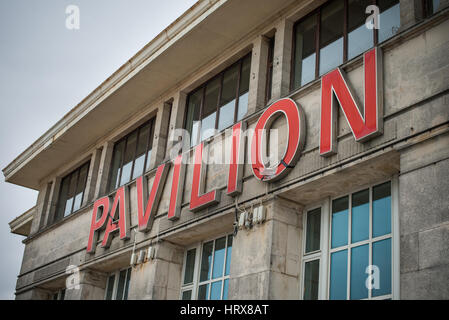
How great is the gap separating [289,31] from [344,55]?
227cm

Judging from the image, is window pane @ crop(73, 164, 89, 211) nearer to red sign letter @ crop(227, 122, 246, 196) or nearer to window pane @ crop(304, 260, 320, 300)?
red sign letter @ crop(227, 122, 246, 196)

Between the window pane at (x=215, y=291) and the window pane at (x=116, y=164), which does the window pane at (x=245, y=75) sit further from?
the window pane at (x=116, y=164)

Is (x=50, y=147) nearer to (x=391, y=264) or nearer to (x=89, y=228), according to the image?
(x=89, y=228)

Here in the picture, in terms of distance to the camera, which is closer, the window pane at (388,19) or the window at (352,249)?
the window at (352,249)

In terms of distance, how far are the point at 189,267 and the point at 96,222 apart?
14.8ft

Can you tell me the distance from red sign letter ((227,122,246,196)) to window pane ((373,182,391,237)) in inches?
134

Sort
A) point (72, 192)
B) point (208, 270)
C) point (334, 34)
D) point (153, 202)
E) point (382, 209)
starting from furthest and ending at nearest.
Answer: point (72, 192), point (153, 202), point (208, 270), point (334, 34), point (382, 209)

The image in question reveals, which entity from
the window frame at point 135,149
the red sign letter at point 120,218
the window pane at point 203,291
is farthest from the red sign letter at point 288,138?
the window frame at point 135,149

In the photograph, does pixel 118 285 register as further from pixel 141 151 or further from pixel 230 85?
pixel 230 85

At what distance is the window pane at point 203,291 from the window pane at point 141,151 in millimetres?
5106

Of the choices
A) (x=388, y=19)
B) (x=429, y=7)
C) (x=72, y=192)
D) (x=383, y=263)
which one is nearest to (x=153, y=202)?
(x=383, y=263)

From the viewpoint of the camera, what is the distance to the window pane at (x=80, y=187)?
22.8 metres

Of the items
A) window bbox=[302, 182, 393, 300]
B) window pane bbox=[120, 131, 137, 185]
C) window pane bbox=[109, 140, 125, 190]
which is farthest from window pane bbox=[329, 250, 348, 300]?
window pane bbox=[109, 140, 125, 190]

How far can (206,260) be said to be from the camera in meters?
15.8
